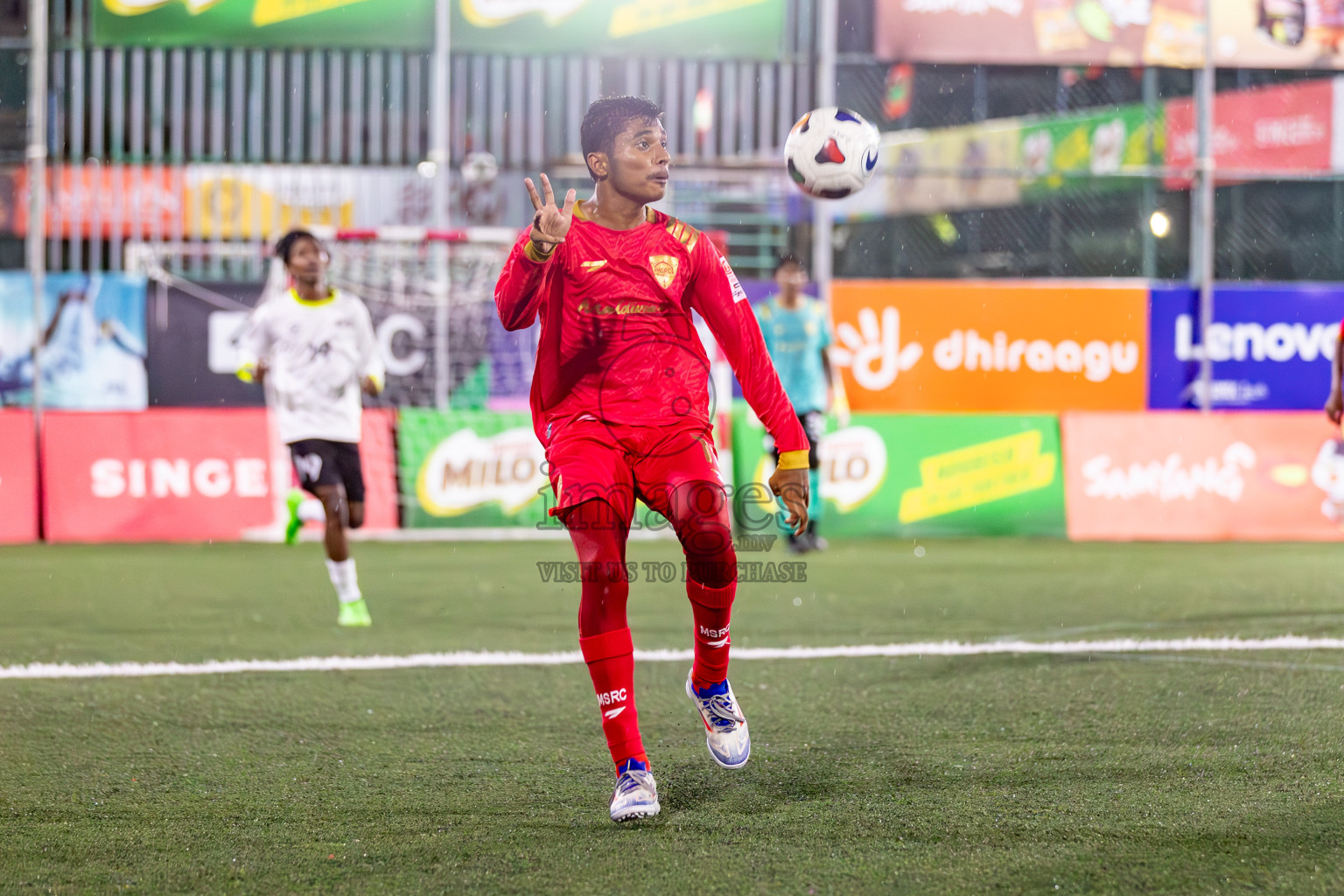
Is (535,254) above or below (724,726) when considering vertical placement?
above

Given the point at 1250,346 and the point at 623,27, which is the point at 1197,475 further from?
the point at 623,27

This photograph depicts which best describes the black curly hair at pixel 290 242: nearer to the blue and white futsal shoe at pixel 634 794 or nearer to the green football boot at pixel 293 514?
the green football boot at pixel 293 514

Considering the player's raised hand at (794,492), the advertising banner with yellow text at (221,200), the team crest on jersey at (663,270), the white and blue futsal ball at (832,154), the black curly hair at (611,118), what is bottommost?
the player's raised hand at (794,492)

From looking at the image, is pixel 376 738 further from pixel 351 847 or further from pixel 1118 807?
pixel 1118 807

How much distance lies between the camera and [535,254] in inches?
148

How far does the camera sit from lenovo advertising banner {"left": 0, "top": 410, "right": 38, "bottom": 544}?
36.6ft

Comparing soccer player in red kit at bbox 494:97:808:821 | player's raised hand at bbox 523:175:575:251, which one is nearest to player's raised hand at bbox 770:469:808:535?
soccer player in red kit at bbox 494:97:808:821

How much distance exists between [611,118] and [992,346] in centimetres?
933

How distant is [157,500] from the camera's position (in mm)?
11289

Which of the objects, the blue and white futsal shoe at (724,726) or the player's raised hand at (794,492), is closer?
the player's raised hand at (794,492)

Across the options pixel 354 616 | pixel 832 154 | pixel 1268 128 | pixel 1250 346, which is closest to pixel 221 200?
pixel 354 616

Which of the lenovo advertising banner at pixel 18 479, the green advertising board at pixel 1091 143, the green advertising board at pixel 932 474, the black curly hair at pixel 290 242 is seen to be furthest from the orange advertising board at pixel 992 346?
the lenovo advertising banner at pixel 18 479

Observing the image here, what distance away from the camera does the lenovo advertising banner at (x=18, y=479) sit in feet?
36.6

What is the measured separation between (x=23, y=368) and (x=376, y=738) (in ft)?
29.5
